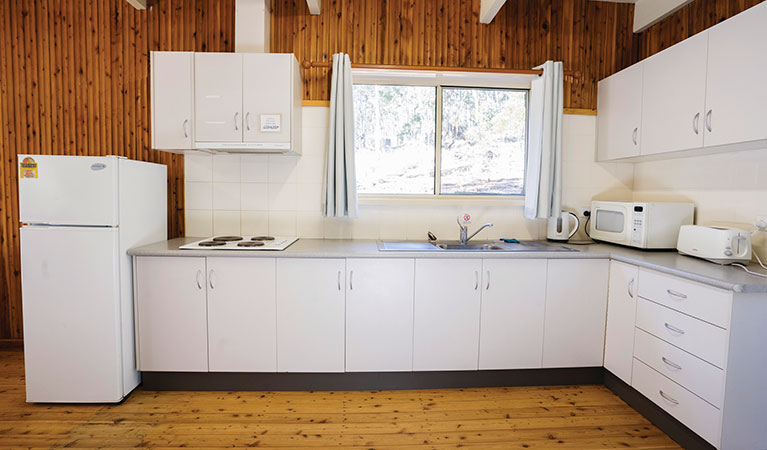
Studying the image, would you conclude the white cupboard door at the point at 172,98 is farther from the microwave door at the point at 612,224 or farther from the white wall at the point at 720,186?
the white wall at the point at 720,186

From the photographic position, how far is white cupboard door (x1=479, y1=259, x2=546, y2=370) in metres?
2.49

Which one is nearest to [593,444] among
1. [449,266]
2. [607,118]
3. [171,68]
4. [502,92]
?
[449,266]

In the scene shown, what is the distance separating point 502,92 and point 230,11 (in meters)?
2.19

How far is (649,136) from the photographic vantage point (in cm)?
258

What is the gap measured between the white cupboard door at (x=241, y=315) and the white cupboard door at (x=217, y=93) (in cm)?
89

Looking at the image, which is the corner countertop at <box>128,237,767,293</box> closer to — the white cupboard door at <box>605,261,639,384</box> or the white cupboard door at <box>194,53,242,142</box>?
the white cupboard door at <box>605,261,639,384</box>

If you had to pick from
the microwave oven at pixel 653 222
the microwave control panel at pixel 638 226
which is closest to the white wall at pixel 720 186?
the microwave oven at pixel 653 222

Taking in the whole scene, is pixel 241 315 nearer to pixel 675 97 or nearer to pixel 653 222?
pixel 653 222

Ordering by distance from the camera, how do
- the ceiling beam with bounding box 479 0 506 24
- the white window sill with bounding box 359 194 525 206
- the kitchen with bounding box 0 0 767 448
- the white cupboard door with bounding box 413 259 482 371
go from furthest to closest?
the white window sill with bounding box 359 194 525 206
the ceiling beam with bounding box 479 0 506 24
the white cupboard door with bounding box 413 259 482 371
the kitchen with bounding box 0 0 767 448

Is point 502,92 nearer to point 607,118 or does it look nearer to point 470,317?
point 607,118

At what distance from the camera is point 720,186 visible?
2.41m

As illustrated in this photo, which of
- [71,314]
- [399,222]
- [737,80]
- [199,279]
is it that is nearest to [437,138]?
[399,222]

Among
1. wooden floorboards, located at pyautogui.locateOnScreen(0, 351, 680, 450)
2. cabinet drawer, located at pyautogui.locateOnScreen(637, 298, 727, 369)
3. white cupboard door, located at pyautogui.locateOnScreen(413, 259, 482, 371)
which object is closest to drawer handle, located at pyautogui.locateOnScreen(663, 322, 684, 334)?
cabinet drawer, located at pyautogui.locateOnScreen(637, 298, 727, 369)

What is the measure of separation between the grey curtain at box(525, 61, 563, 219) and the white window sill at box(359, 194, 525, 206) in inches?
6.9
